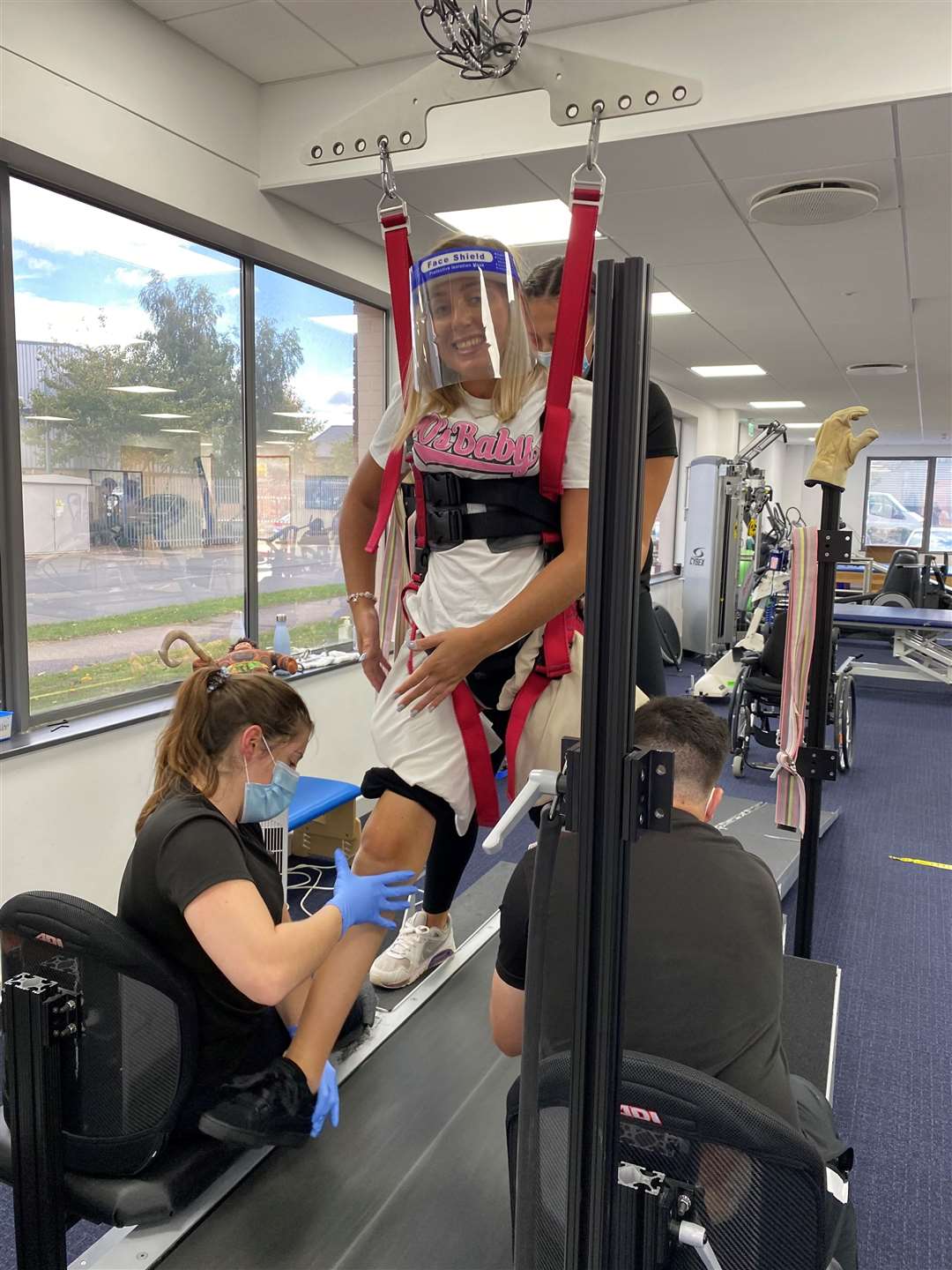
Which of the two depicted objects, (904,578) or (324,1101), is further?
(904,578)

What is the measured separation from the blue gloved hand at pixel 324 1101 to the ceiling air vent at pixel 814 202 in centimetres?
329

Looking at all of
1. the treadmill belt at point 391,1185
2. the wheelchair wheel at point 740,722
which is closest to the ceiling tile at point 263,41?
the treadmill belt at point 391,1185

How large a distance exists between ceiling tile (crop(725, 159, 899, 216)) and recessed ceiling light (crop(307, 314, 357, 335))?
1.86m

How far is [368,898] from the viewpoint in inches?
58.4

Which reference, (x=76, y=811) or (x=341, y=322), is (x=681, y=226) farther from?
(x=76, y=811)

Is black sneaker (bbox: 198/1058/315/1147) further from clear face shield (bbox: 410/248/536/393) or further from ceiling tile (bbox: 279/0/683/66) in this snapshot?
ceiling tile (bbox: 279/0/683/66)

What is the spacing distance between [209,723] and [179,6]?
7.74 ft

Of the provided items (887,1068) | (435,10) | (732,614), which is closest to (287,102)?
(435,10)

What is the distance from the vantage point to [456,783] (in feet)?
5.00

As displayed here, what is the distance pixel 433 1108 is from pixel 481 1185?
222 millimetres

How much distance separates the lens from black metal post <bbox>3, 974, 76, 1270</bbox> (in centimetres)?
112

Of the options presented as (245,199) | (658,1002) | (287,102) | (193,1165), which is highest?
(287,102)

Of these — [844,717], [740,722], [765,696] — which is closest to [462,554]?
[765,696]

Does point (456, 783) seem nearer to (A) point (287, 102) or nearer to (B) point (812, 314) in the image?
(A) point (287, 102)
